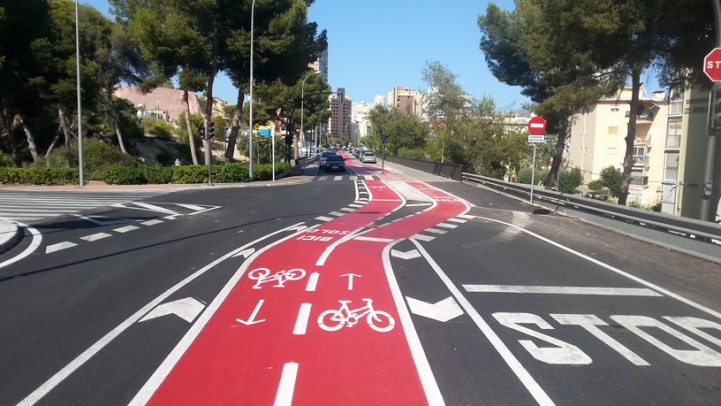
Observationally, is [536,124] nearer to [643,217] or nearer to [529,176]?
[643,217]

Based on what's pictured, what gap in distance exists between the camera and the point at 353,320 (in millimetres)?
6605

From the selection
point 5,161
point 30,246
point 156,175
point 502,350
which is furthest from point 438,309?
point 5,161

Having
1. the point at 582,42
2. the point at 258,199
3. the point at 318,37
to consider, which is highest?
the point at 318,37

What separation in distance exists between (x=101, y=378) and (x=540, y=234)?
11772 mm

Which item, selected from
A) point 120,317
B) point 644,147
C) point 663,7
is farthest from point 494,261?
point 644,147

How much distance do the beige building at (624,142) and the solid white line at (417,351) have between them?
45091 millimetres

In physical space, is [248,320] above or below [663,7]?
below

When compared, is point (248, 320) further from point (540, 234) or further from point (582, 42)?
point (582, 42)

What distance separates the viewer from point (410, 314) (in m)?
6.89

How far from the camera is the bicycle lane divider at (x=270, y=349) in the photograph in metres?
4.49

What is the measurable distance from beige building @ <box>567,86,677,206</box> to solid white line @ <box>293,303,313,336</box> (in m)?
46.2

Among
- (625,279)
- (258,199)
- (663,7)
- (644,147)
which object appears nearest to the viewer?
(625,279)

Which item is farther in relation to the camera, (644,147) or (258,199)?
(644,147)

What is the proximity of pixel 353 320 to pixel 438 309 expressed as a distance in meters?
1.19
